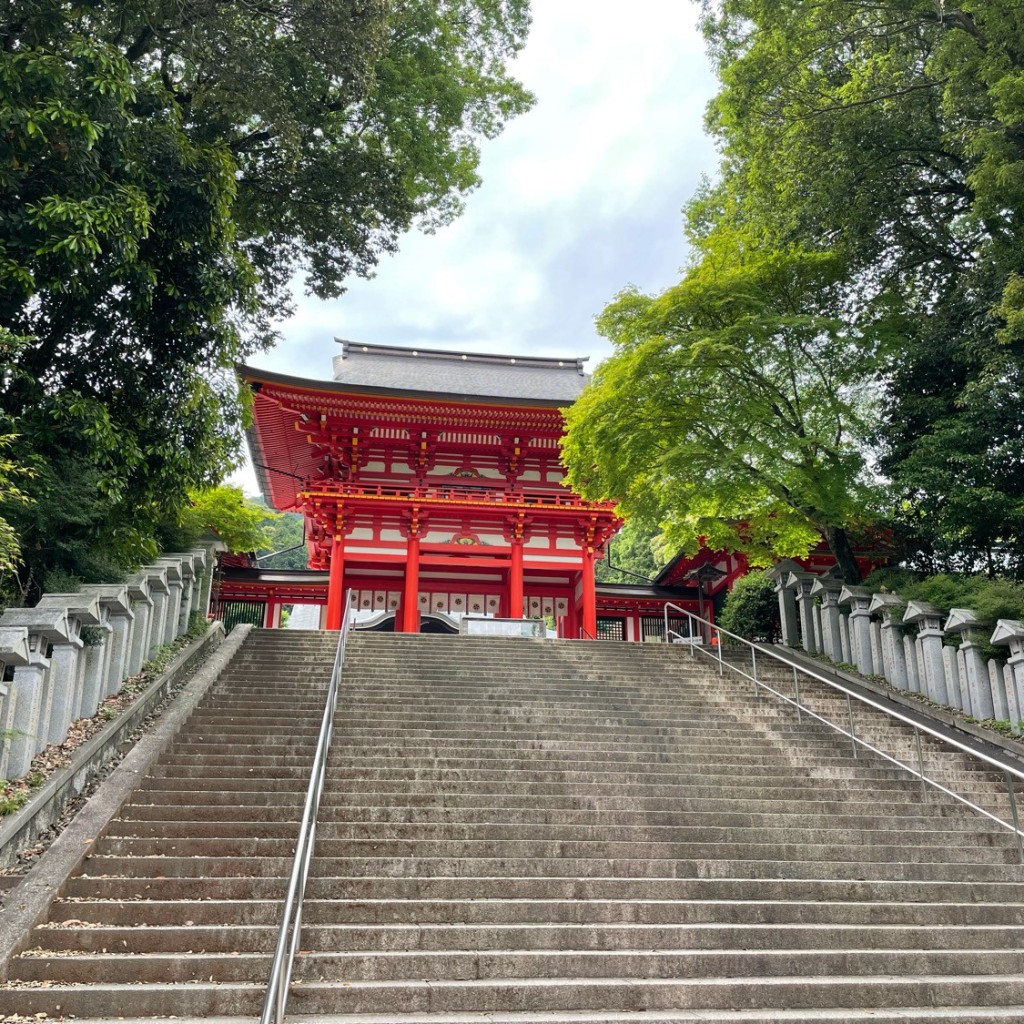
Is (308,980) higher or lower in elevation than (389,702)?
lower

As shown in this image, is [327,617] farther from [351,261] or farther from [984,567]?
[984,567]

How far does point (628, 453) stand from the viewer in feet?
37.0

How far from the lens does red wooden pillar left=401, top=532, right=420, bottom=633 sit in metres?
16.6

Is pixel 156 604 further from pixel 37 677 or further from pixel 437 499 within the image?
pixel 437 499

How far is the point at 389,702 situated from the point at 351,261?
262 inches

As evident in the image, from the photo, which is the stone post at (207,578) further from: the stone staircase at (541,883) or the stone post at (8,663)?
the stone post at (8,663)

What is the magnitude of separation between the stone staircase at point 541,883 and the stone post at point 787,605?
15.1ft

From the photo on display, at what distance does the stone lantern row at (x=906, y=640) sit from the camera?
8.24m

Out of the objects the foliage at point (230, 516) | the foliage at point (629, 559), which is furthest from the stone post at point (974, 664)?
the foliage at point (629, 559)

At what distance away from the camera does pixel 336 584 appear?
55.2ft

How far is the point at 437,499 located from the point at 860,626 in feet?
29.9

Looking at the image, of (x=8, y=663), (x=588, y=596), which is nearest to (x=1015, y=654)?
(x=8, y=663)

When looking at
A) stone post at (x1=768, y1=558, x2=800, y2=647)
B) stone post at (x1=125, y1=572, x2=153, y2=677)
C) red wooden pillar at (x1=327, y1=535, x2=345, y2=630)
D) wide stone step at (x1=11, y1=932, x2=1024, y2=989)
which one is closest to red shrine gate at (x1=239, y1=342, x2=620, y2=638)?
red wooden pillar at (x1=327, y1=535, x2=345, y2=630)

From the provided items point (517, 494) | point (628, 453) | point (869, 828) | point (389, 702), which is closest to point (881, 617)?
point (628, 453)
